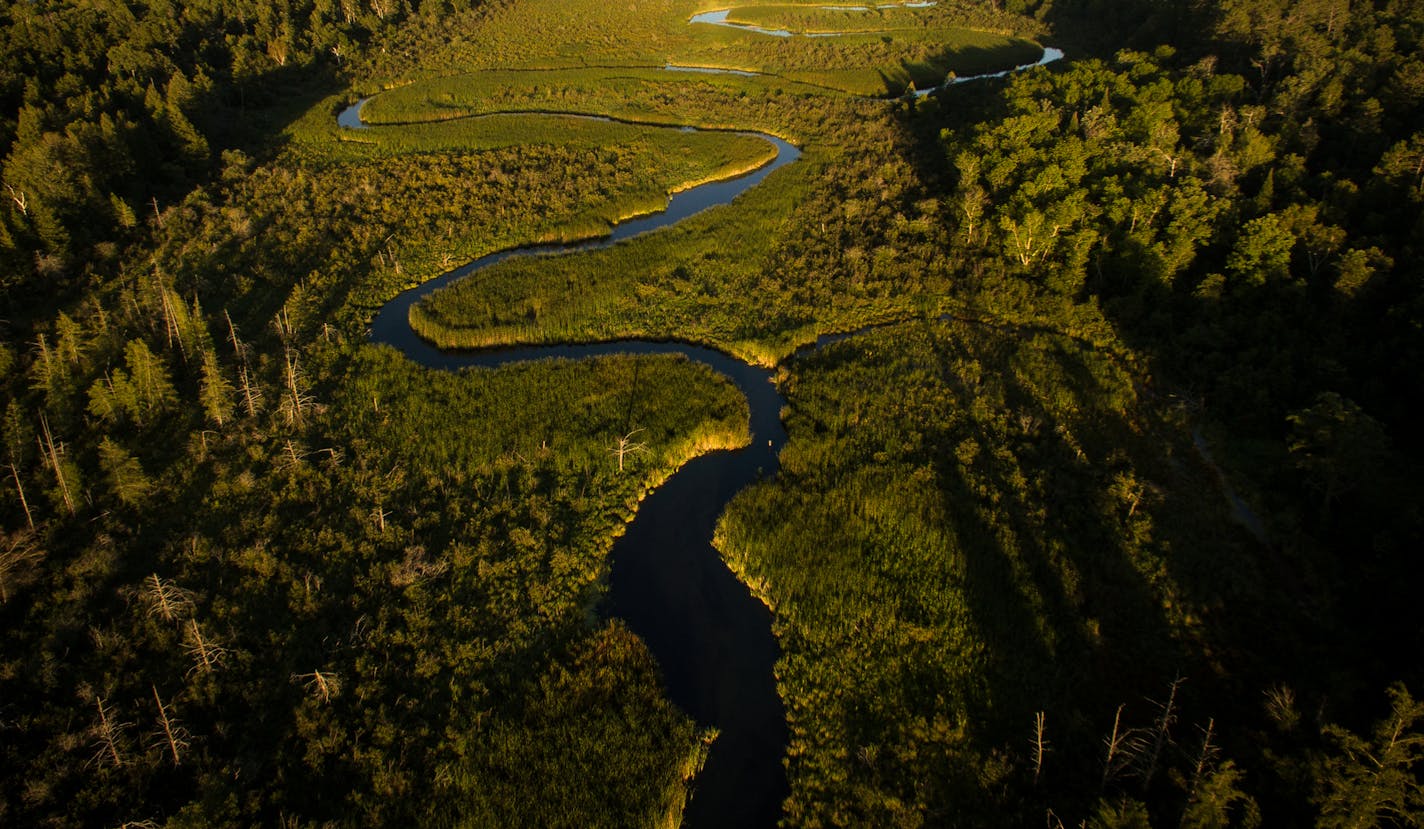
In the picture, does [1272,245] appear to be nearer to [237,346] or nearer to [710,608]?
[710,608]

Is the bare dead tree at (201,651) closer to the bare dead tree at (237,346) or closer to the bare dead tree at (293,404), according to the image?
the bare dead tree at (293,404)

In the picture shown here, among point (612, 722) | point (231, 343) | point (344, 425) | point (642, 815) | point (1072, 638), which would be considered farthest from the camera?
point (231, 343)

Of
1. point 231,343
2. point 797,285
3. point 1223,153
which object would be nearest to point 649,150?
point 797,285

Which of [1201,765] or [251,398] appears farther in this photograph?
[251,398]

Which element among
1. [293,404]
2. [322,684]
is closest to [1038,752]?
[322,684]

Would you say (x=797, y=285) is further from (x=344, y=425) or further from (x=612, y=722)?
(x=612, y=722)
